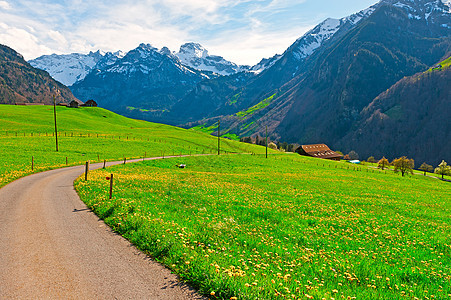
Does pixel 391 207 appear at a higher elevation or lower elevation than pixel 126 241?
lower

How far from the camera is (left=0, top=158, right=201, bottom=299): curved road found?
304 inches

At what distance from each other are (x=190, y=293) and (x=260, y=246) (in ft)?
15.1

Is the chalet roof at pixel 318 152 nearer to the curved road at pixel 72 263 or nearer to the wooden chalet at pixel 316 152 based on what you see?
the wooden chalet at pixel 316 152

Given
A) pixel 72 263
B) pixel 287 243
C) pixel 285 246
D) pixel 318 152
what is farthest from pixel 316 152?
pixel 72 263

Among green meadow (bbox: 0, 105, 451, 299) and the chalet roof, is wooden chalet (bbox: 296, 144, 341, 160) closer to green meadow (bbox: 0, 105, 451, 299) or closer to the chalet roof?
the chalet roof

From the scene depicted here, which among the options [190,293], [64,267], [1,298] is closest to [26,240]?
[64,267]

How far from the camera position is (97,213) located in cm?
1600

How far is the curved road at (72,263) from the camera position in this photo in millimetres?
7715

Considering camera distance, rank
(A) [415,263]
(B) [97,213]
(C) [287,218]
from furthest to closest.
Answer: (C) [287,218]
(B) [97,213]
(A) [415,263]

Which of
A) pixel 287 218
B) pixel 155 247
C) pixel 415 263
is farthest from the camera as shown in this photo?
pixel 287 218

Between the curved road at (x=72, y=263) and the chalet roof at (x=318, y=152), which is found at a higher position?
the curved road at (x=72, y=263)

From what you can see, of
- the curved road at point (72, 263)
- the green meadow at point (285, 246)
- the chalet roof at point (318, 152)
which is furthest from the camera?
the chalet roof at point (318, 152)

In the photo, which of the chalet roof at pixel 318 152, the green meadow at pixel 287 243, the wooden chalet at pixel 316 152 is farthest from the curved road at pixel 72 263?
the chalet roof at pixel 318 152

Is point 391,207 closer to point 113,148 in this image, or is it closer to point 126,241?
point 126,241
